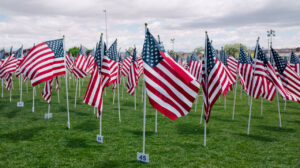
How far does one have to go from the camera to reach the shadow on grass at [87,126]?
13.0m

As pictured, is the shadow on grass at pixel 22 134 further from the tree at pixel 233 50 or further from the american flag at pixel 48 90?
the tree at pixel 233 50

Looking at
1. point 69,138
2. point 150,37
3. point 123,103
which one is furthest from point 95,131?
point 123,103

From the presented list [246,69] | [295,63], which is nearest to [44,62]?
[246,69]

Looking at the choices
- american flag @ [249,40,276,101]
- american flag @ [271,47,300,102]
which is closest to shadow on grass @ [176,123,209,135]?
american flag @ [249,40,276,101]

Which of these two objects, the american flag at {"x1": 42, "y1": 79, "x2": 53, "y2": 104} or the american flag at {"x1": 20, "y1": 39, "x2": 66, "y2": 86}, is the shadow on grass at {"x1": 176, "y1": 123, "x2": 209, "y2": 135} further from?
the american flag at {"x1": 42, "y1": 79, "x2": 53, "y2": 104}

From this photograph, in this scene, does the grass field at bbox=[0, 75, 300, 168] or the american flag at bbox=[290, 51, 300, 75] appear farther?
the american flag at bbox=[290, 51, 300, 75]

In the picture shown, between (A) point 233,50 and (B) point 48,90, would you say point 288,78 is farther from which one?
(A) point 233,50

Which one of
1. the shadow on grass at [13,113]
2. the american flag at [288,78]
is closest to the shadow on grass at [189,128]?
the american flag at [288,78]

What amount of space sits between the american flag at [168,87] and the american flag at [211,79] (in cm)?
136

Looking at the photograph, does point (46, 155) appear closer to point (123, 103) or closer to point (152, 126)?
point (152, 126)

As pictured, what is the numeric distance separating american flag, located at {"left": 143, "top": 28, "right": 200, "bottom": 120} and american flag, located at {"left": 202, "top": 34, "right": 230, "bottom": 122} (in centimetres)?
136

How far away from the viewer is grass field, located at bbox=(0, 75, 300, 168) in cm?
886

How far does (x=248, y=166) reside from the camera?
27.9 ft

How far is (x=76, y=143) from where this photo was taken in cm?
1066
